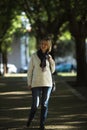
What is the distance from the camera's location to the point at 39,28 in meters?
40.0

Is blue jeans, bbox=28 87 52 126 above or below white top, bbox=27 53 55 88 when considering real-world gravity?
below

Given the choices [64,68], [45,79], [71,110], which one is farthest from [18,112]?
[64,68]

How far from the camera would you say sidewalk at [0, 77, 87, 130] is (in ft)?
37.9

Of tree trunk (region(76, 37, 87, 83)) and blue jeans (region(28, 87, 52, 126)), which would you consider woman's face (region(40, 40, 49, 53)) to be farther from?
tree trunk (region(76, 37, 87, 83))

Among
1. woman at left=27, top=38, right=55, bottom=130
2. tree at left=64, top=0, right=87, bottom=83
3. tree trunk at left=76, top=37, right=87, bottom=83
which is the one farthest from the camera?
tree trunk at left=76, top=37, right=87, bottom=83

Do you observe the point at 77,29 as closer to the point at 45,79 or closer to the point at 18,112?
the point at 18,112

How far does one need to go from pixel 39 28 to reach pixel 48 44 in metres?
29.4

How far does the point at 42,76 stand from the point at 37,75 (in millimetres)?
114

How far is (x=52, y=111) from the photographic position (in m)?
14.1

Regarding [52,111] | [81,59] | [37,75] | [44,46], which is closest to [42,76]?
[37,75]

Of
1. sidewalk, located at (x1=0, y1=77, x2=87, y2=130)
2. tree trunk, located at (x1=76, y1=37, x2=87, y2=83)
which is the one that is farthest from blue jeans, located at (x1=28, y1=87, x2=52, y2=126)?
tree trunk, located at (x1=76, y1=37, x2=87, y2=83)

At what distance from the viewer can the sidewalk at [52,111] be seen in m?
11.6

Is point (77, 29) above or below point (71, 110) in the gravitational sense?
above

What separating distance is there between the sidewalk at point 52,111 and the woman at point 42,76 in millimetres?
719
